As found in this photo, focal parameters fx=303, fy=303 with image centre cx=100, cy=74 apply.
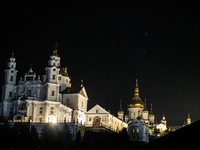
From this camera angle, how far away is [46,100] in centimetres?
6719

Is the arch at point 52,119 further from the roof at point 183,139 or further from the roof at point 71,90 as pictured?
the roof at point 183,139

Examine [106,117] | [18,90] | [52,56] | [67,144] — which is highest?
[52,56]

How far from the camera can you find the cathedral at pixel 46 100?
67000 mm

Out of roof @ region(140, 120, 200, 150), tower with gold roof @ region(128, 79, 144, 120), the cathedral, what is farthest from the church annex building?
roof @ region(140, 120, 200, 150)

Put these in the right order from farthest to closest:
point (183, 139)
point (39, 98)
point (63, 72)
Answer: point (63, 72), point (39, 98), point (183, 139)

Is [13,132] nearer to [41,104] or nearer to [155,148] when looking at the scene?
[41,104]

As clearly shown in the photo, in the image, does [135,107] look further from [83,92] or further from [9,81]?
[9,81]

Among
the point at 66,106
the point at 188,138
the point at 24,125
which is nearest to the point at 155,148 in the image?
the point at 188,138

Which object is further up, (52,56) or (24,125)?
(52,56)

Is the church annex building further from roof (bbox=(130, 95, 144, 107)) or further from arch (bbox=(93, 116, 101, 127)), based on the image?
roof (bbox=(130, 95, 144, 107))

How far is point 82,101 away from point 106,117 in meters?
7.57

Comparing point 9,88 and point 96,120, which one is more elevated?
point 9,88

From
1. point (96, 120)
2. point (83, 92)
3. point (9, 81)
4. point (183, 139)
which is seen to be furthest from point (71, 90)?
point (183, 139)

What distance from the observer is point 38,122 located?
65.0 meters
